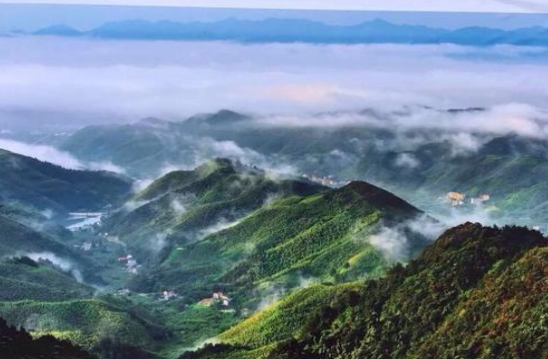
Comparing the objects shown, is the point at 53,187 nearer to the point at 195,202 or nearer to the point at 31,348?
the point at 195,202

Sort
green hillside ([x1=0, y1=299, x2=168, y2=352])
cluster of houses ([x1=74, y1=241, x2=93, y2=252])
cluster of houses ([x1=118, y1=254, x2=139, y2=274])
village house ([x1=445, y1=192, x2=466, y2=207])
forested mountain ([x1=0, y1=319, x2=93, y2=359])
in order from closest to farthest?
forested mountain ([x1=0, y1=319, x2=93, y2=359]) → green hillside ([x1=0, y1=299, x2=168, y2=352]) → cluster of houses ([x1=118, y1=254, x2=139, y2=274]) → cluster of houses ([x1=74, y1=241, x2=93, y2=252]) → village house ([x1=445, y1=192, x2=466, y2=207])

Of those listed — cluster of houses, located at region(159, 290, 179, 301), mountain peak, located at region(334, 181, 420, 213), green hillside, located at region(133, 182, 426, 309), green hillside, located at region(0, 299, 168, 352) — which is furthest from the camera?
mountain peak, located at region(334, 181, 420, 213)

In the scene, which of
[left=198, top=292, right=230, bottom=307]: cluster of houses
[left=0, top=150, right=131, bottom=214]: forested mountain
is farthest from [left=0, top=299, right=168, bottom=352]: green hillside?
[left=0, top=150, right=131, bottom=214]: forested mountain

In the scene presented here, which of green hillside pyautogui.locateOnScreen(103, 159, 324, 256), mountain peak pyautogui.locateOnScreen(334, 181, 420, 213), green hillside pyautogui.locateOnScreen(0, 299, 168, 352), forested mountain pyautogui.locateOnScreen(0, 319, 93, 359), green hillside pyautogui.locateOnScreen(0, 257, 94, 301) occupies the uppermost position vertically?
forested mountain pyautogui.locateOnScreen(0, 319, 93, 359)

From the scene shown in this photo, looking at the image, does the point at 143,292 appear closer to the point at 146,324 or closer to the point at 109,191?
the point at 146,324

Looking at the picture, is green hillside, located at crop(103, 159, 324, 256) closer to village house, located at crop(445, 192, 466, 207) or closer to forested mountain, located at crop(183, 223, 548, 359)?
forested mountain, located at crop(183, 223, 548, 359)

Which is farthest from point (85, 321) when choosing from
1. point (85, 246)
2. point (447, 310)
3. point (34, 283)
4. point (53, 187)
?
point (53, 187)

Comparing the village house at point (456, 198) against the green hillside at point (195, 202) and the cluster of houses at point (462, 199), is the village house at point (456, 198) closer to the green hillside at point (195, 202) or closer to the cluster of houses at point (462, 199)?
the cluster of houses at point (462, 199)
